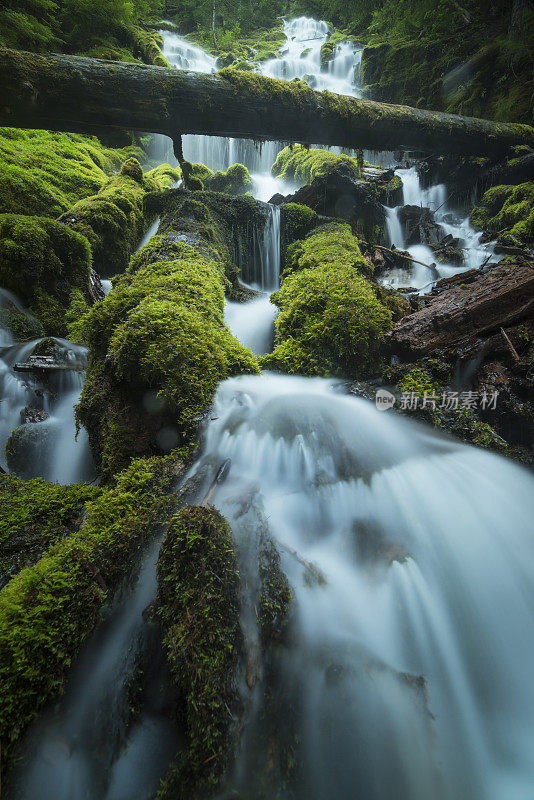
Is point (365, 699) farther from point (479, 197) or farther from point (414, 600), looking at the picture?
point (479, 197)

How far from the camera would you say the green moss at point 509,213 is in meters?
7.73

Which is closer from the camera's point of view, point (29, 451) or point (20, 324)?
point (29, 451)

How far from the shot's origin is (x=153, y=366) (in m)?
2.97

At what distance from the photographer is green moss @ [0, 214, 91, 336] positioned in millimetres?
6227

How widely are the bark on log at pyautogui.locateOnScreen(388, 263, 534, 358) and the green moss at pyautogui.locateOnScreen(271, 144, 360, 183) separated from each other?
9.70m

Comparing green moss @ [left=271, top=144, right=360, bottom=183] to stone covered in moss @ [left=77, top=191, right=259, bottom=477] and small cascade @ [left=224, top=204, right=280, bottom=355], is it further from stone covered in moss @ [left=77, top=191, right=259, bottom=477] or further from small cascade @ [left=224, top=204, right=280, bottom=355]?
stone covered in moss @ [left=77, top=191, right=259, bottom=477]

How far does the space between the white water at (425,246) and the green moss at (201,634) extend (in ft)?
21.8

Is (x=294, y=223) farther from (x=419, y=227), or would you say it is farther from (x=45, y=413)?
(x=45, y=413)

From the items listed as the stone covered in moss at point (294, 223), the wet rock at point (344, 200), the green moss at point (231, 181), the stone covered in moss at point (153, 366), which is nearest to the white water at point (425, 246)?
the wet rock at point (344, 200)

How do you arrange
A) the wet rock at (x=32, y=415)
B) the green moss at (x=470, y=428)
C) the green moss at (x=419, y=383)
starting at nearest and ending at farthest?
1. the green moss at (x=470, y=428)
2. the green moss at (x=419, y=383)
3. the wet rock at (x=32, y=415)

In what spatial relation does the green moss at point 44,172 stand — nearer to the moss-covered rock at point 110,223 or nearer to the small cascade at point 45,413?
the moss-covered rock at point 110,223

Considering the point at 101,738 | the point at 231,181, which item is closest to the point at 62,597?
the point at 101,738

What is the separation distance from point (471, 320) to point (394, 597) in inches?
131

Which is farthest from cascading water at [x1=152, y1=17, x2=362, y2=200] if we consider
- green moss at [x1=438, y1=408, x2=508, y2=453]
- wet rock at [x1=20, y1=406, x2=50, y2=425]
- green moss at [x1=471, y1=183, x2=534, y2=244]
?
green moss at [x1=438, y1=408, x2=508, y2=453]
